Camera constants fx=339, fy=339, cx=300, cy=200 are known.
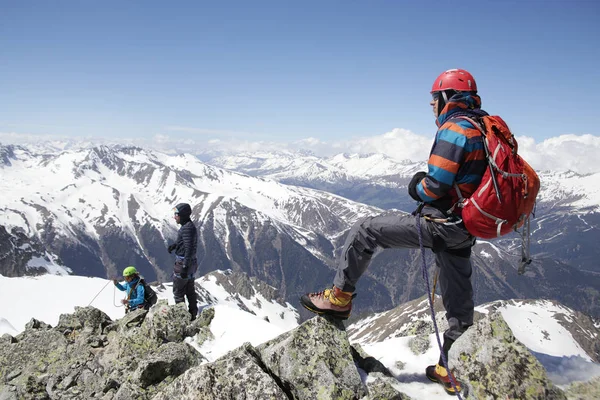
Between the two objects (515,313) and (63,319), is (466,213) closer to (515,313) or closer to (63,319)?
(63,319)

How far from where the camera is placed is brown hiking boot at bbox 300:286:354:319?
283 inches

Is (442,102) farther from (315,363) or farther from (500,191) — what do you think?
(315,363)

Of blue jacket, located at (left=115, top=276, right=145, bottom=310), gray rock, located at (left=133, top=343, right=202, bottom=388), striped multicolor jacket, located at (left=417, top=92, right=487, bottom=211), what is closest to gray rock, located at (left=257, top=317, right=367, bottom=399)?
gray rock, located at (left=133, top=343, right=202, bottom=388)

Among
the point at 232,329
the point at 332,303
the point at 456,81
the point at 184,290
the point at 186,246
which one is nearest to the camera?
the point at 456,81

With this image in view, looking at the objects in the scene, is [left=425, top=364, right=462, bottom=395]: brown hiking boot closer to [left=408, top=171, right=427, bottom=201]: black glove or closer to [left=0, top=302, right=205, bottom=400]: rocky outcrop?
[left=408, top=171, right=427, bottom=201]: black glove

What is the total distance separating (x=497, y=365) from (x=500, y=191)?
9.50 feet

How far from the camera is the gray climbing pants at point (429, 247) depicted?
6301 millimetres

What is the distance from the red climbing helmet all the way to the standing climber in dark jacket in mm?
12069

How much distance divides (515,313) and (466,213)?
177 metres

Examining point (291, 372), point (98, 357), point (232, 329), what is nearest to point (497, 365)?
point (291, 372)

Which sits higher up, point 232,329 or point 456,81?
point 456,81

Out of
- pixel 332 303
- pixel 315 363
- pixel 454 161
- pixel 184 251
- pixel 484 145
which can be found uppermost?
pixel 484 145

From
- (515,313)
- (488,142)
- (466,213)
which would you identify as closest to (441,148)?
(488,142)

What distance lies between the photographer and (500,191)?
5.33 m
